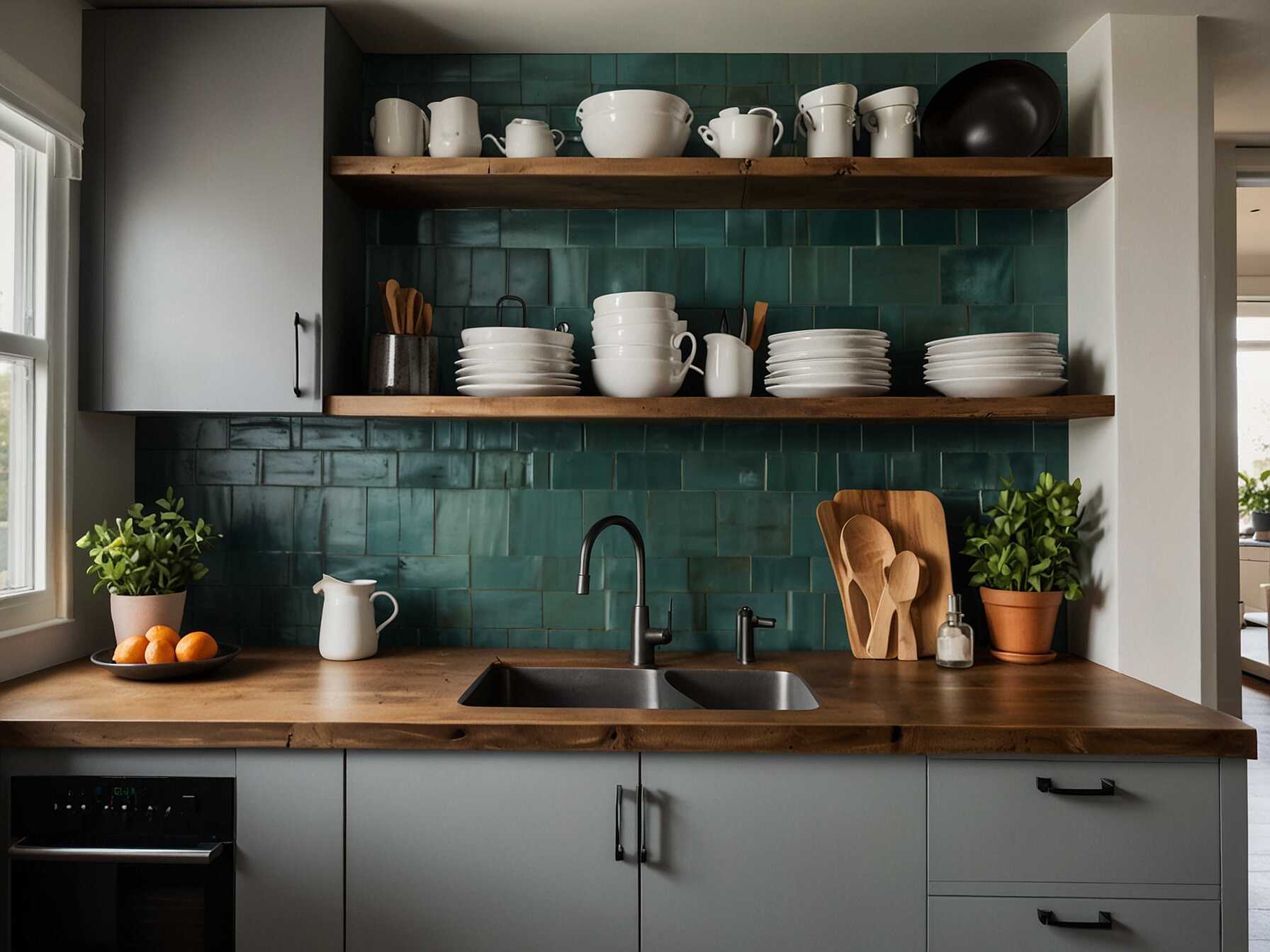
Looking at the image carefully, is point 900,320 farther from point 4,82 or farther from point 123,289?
point 4,82

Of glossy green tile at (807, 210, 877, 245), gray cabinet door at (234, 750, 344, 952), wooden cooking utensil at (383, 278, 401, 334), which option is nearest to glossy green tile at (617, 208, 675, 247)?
glossy green tile at (807, 210, 877, 245)

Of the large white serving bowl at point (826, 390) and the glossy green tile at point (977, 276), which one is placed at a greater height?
the glossy green tile at point (977, 276)

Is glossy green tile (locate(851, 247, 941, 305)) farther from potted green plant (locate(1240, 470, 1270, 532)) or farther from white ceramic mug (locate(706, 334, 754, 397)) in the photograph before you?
potted green plant (locate(1240, 470, 1270, 532))

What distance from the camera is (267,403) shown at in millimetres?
1990

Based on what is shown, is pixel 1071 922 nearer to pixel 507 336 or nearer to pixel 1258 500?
pixel 507 336

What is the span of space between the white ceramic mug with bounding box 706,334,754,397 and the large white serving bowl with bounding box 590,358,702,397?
0.05 metres

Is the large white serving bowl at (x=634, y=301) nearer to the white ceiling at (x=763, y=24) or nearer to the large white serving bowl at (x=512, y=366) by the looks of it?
the large white serving bowl at (x=512, y=366)

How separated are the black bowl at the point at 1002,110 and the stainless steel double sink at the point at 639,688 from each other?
4.51ft

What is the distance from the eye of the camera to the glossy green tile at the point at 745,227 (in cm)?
228

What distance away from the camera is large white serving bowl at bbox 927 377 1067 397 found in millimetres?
1987

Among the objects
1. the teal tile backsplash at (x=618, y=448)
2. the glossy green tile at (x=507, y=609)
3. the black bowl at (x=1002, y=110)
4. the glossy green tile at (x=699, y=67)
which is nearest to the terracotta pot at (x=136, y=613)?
the teal tile backsplash at (x=618, y=448)

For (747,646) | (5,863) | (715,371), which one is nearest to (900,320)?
(715,371)

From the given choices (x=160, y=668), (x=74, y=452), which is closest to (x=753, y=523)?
(x=160, y=668)

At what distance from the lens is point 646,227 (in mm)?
2293
